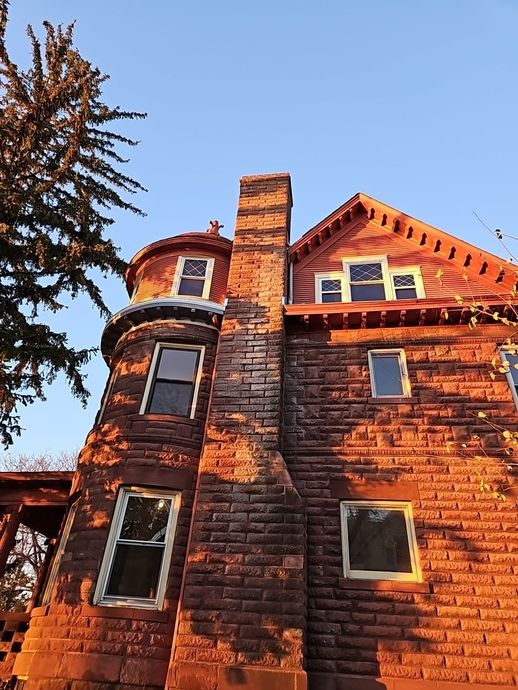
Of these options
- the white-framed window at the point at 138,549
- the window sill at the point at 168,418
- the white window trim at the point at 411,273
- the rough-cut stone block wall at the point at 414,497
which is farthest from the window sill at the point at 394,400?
the white-framed window at the point at 138,549

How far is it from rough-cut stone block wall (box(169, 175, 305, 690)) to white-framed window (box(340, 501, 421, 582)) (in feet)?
3.91

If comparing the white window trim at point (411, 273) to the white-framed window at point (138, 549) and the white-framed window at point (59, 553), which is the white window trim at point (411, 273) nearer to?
the white-framed window at point (138, 549)

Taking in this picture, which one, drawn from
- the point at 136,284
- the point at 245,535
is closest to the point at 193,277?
the point at 136,284

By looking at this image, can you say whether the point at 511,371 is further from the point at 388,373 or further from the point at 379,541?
the point at 379,541

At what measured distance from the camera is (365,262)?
13484 millimetres

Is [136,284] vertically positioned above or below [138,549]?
above

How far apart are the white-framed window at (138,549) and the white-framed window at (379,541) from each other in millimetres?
3282

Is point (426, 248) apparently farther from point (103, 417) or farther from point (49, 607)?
point (49, 607)

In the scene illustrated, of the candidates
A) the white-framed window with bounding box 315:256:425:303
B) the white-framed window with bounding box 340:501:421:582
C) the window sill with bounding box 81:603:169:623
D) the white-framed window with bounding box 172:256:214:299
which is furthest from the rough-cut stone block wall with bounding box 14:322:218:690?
the white-framed window with bounding box 315:256:425:303

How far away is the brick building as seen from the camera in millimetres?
7535

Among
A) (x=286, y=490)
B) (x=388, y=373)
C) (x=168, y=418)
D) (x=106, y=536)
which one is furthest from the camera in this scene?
(x=388, y=373)

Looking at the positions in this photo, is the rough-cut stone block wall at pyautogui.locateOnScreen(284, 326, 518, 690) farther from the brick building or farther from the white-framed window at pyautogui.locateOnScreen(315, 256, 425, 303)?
the white-framed window at pyautogui.locateOnScreen(315, 256, 425, 303)

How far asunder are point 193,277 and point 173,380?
3.36 m

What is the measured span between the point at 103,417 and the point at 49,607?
159 inches
